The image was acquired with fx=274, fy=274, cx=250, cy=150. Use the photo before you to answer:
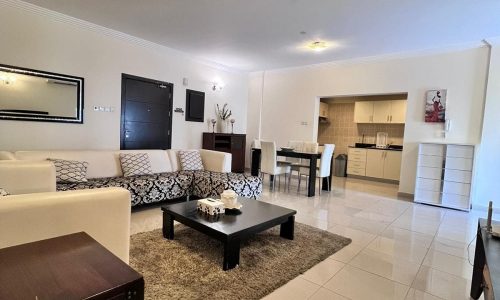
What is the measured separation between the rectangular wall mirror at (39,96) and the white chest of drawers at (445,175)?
5.80m

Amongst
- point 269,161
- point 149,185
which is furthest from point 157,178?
point 269,161

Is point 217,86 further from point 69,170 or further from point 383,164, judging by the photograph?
point 383,164

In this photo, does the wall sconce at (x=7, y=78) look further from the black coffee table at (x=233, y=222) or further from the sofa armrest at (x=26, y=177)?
the black coffee table at (x=233, y=222)

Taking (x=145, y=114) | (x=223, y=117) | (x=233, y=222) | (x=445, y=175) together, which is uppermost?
(x=223, y=117)

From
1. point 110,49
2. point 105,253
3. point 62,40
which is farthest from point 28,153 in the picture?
point 105,253

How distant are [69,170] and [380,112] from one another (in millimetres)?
6713

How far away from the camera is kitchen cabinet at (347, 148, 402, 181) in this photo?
6.59 meters

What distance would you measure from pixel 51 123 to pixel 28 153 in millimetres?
985

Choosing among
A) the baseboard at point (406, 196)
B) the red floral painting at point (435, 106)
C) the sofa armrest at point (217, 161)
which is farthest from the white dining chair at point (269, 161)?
the red floral painting at point (435, 106)

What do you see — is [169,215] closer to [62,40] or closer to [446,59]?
[62,40]

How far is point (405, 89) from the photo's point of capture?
5.27m

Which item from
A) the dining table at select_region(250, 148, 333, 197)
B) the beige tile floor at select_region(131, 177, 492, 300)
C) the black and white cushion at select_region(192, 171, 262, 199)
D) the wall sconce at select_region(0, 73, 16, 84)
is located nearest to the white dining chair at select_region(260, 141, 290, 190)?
the dining table at select_region(250, 148, 333, 197)

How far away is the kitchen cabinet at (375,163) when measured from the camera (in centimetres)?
659

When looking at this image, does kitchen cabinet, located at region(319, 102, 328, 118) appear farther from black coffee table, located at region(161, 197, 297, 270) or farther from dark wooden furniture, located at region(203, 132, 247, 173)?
black coffee table, located at region(161, 197, 297, 270)
